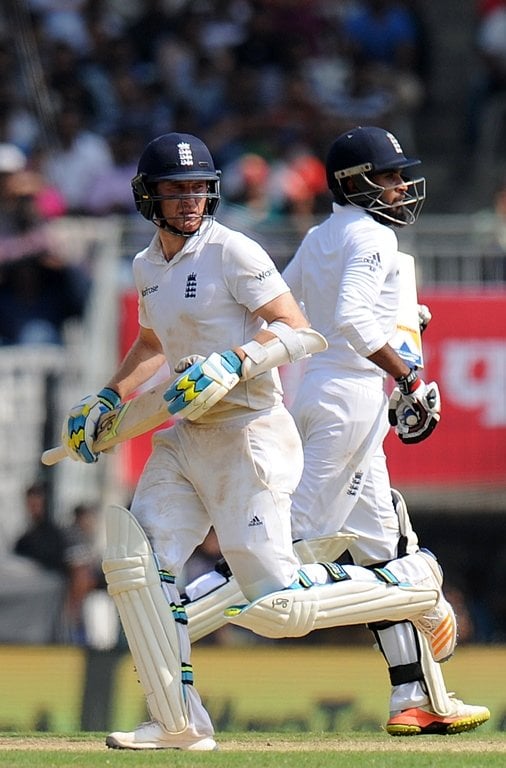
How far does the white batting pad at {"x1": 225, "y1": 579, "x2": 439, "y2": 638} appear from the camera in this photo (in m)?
5.72

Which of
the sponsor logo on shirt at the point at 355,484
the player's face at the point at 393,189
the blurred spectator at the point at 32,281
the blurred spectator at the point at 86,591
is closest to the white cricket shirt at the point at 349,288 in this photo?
the player's face at the point at 393,189

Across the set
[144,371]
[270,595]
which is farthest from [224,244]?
[270,595]

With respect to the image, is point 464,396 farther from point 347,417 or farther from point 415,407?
point 415,407

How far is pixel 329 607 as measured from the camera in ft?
19.3

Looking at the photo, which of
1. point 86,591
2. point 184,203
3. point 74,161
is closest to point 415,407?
point 184,203

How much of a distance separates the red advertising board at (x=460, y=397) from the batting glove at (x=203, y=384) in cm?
605

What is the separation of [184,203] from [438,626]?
1817 millimetres

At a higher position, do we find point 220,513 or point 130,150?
point 130,150

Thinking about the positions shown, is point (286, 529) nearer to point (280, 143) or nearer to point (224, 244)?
point (224, 244)

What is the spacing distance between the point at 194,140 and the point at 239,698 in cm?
326

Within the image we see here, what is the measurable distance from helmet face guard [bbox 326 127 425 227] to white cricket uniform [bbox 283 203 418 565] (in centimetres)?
7

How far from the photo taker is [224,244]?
19.1 ft

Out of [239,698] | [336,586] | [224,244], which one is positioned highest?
[224,244]

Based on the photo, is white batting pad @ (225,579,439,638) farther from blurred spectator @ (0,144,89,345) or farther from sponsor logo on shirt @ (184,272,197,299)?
blurred spectator @ (0,144,89,345)
